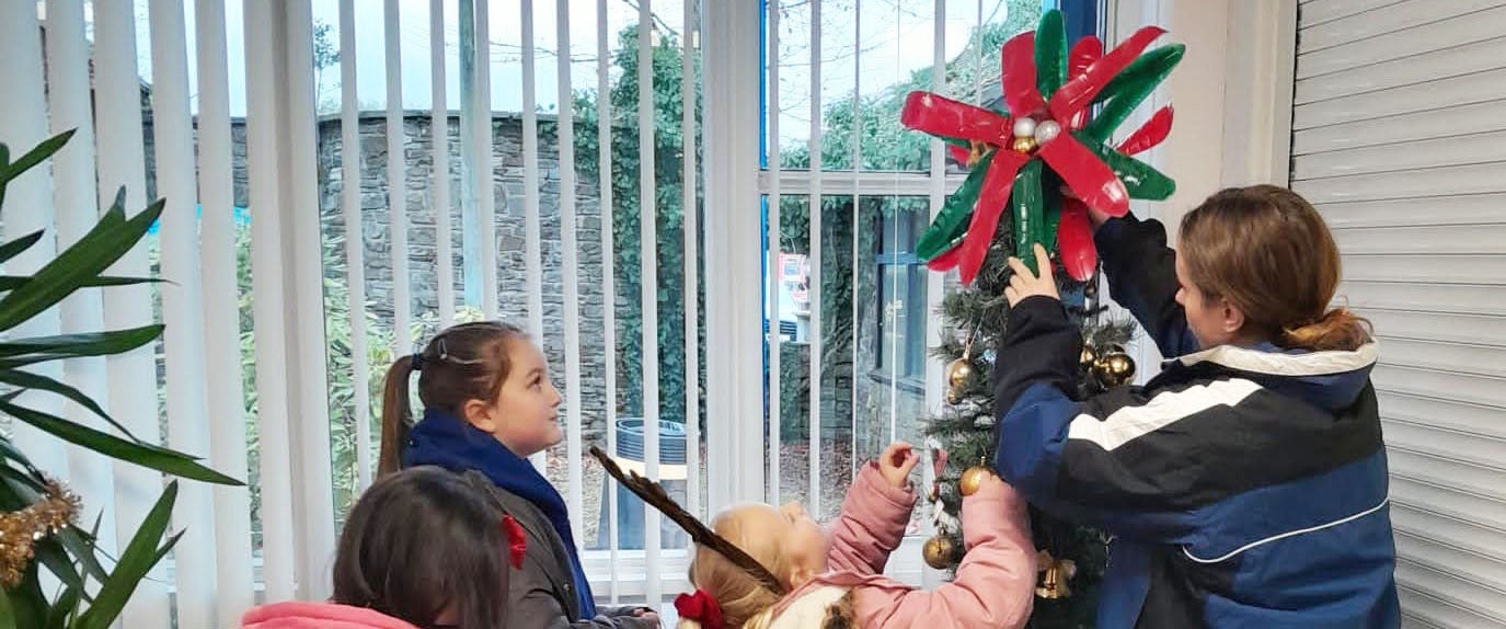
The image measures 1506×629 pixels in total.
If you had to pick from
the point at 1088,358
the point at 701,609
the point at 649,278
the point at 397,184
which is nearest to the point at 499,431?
the point at 701,609

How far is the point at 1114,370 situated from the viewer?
1218 mm

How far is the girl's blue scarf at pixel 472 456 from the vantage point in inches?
52.6

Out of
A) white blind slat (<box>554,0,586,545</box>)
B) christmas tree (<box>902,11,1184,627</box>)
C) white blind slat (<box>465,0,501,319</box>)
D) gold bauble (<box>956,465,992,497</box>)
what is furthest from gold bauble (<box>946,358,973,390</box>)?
white blind slat (<box>465,0,501,319</box>)

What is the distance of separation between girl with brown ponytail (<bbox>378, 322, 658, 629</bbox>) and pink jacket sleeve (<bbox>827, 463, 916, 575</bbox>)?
34cm

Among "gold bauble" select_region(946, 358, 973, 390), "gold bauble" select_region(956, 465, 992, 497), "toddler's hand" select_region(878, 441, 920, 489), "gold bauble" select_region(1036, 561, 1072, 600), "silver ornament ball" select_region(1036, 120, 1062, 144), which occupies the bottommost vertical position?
"gold bauble" select_region(1036, 561, 1072, 600)

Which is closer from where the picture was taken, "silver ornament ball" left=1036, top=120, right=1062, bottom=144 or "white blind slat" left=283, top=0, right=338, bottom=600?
"silver ornament ball" left=1036, top=120, right=1062, bottom=144

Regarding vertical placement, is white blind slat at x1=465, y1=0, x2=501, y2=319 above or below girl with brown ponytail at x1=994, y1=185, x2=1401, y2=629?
above

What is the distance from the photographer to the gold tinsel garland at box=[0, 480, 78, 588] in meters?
1.06

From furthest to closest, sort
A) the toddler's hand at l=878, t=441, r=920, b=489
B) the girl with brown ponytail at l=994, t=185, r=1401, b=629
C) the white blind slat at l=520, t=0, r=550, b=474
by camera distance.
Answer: the white blind slat at l=520, t=0, r=550, b=474 < the toddler's hand at l=878, t=441, r=920, b=489 < the girl with brown ponytail at l=994, t=185, r=1401, b=629

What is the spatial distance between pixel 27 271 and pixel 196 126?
0.39 meters

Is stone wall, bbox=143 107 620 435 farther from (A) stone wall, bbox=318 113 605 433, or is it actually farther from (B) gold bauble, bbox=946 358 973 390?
(B) gold bauble, bbox=946 358 973 390

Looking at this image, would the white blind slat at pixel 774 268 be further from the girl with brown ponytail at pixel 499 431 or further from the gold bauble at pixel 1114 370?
the gold bauble at pixel 1114 370

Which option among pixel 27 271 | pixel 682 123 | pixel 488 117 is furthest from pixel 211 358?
pixel 682 123

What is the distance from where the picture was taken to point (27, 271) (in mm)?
1734
